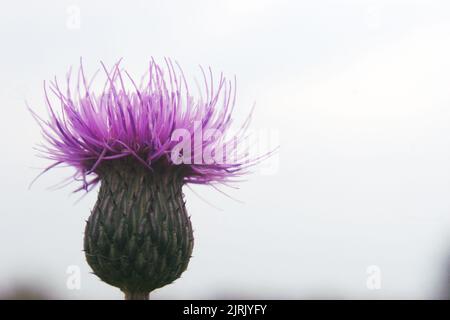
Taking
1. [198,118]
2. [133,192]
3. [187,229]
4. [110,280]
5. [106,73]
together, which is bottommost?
[110,280]

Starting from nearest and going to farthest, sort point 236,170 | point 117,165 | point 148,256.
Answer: point 148,256, point 117,165, point 236,170

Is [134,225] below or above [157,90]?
below

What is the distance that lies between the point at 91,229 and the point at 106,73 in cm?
117

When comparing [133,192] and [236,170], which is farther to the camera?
[236,170]

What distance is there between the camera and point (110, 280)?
4.67 metres

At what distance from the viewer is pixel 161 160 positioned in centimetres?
493

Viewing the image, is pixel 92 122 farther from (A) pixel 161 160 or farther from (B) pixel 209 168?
(B) pixel 209 168

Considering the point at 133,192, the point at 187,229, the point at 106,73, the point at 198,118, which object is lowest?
the point at 187,229

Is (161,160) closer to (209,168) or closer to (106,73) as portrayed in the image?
(209,168)

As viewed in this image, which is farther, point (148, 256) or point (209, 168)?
point (209, 168)

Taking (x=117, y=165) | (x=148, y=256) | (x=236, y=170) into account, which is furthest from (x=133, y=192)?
(x=236, y=170)

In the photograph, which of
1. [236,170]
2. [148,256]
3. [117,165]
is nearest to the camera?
[148,256]

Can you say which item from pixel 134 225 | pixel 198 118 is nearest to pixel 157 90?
pixel 198 118

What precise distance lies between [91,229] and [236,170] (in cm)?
126
